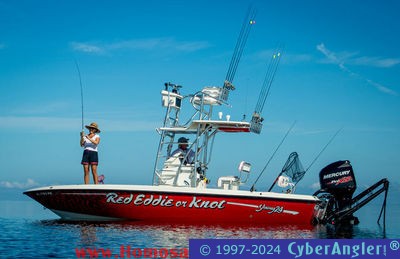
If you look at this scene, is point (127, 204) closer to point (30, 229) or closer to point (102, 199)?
point (102, 199)

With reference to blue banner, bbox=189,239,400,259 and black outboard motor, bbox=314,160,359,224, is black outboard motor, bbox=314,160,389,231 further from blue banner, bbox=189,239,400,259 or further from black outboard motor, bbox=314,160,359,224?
blue banner, bbox=189,239,400,259

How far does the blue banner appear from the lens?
937 cm

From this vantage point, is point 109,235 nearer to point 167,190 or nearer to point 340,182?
point 167,190

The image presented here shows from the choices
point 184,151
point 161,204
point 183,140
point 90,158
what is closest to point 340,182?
point 184,151

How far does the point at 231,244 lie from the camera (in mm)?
10023

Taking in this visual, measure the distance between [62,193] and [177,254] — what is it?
610 cm

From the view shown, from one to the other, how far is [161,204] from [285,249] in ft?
21.8

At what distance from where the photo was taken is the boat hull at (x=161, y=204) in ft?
50.8

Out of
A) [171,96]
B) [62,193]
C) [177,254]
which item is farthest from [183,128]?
[177,254]

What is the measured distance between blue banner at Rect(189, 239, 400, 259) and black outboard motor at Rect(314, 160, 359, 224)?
6.83 m

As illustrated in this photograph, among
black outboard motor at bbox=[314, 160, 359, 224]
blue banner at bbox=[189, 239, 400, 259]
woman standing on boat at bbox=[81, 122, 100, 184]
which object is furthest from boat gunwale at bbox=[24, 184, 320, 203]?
blue banner at bbox=[189, 239, 400, 259]

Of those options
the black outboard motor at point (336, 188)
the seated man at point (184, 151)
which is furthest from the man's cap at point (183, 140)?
the black outboard motor at point (336, 188)

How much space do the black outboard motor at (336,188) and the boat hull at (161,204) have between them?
1.93 meters

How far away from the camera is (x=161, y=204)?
15.6 m
